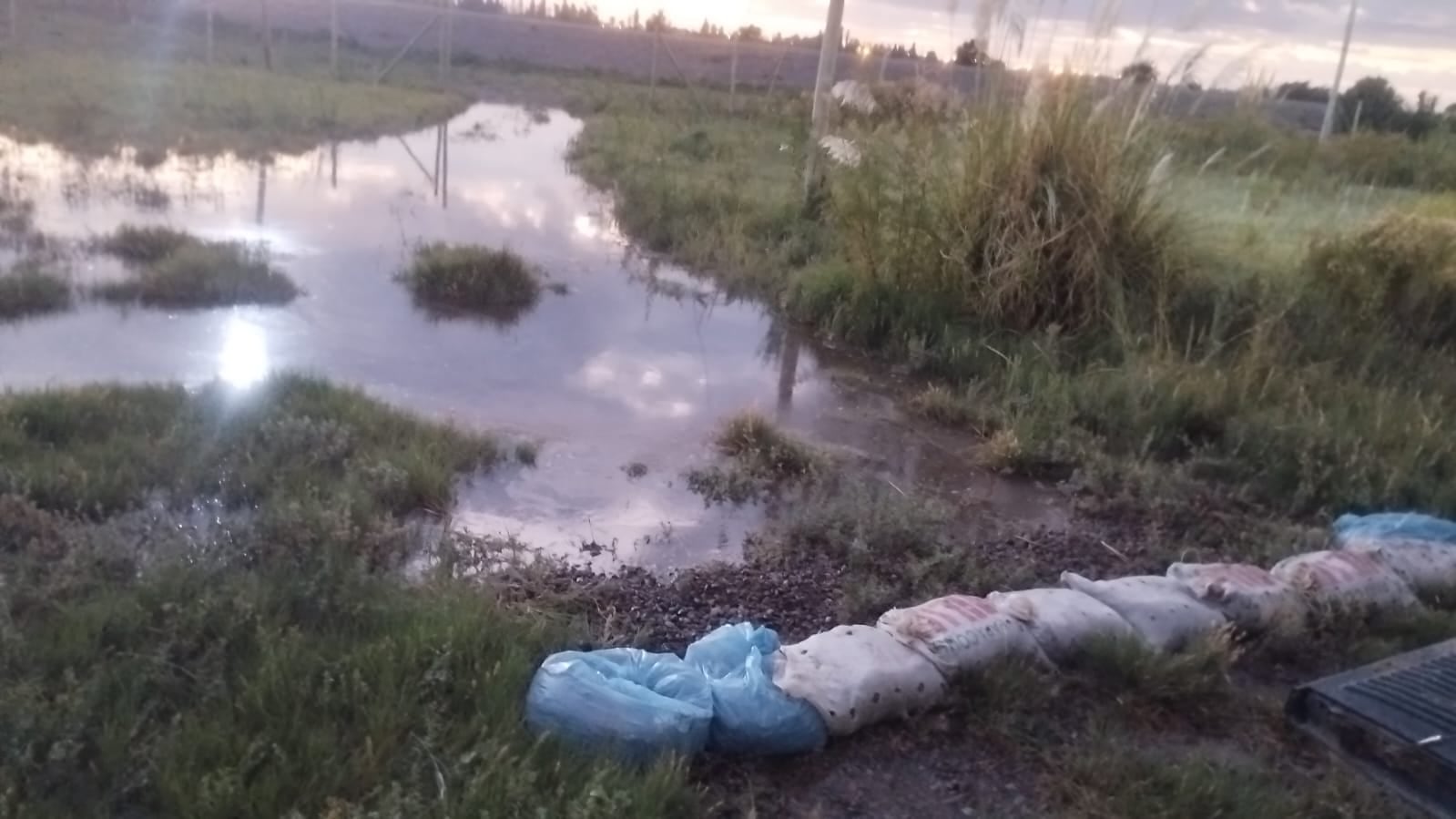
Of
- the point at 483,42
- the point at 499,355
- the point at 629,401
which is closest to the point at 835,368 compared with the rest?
the point at 629,401

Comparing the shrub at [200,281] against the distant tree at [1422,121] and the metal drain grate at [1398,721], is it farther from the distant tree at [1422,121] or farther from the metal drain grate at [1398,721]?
the distant tree at [1422,121]

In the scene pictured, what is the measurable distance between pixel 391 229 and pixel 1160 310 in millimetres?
4474

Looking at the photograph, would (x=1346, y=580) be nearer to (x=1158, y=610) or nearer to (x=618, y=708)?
(x=1158, y=610)

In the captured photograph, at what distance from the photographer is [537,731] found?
2.35 metres

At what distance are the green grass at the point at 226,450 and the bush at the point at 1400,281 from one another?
13.8 feet

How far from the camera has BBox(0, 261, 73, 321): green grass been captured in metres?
4.80

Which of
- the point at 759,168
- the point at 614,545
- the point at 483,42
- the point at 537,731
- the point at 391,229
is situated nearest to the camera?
the point at 537,731

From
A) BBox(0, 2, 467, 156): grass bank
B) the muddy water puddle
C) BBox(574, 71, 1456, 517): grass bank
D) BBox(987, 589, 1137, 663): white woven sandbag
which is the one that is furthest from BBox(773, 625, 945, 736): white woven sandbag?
BBox(0, 2, 467, 156): grass bank

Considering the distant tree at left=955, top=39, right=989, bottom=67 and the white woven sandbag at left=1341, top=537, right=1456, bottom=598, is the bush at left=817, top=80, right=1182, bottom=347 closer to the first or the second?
the distant tree at left=955, top=39, right=989, bottom=67

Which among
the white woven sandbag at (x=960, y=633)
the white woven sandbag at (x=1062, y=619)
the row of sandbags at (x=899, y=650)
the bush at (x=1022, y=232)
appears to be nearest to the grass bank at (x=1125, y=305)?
the bush at (x=1022, y=232)

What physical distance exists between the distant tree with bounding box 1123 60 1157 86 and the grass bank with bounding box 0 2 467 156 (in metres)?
6.68

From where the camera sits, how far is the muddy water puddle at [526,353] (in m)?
3.81

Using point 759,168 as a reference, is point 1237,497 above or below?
below

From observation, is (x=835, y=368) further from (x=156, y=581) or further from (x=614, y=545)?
(x=156, y=581)
